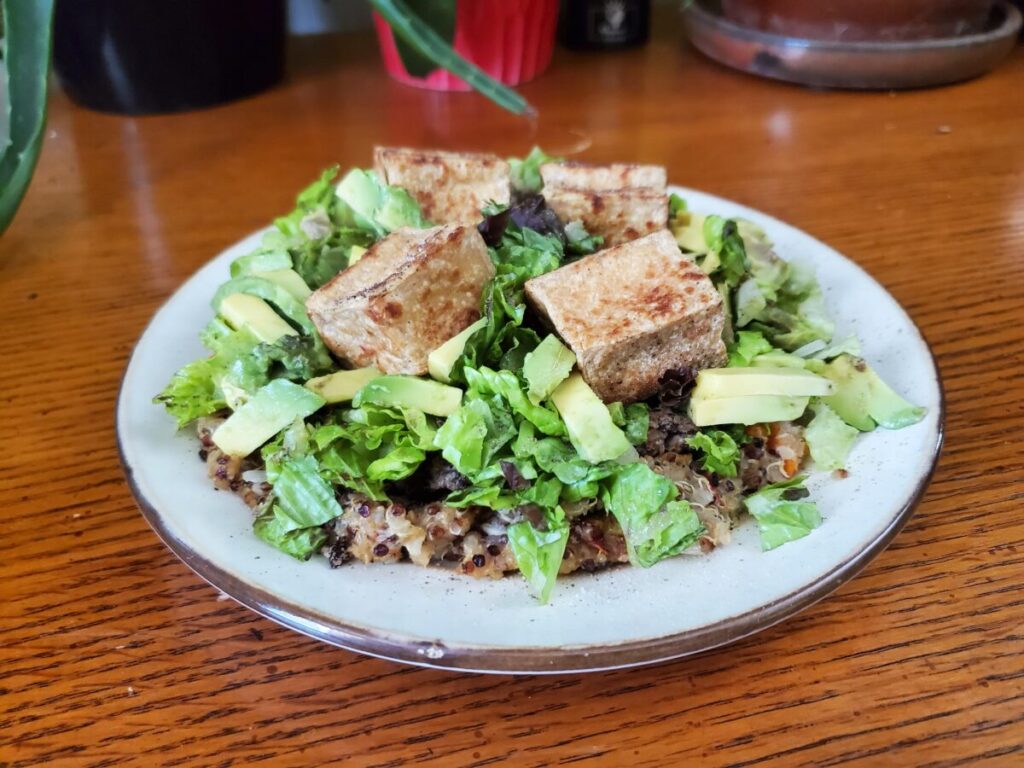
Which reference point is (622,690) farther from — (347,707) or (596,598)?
(347,707)

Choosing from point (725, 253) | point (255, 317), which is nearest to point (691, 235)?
point (725, 253)

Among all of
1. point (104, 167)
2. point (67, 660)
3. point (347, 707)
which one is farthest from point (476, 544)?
point (104, 167)

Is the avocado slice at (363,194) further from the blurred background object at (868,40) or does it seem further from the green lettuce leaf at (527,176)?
the blurred background object at (868,40)

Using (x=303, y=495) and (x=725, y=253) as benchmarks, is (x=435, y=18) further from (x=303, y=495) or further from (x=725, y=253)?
(x=303, y=495)

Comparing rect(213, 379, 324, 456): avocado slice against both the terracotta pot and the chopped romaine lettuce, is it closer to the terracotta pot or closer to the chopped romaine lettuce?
the chopped romaine lettuce

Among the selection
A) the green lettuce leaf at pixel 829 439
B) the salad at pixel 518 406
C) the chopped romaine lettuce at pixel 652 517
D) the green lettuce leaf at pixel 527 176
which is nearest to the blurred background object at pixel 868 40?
the green lettuce leaf at pixel 527 176

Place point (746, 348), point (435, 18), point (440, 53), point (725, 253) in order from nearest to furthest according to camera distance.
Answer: point (746, 348) < point (725, 253) < point (440, 53) < point (435, 18)
